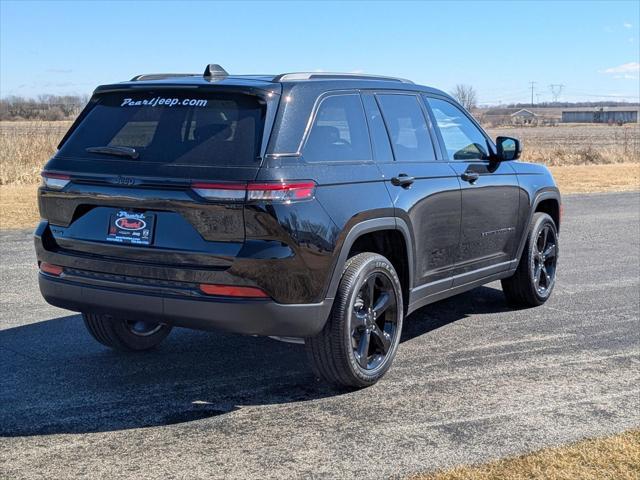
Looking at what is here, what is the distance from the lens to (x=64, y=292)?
5.24 m

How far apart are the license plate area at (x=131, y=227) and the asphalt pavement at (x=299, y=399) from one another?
0.98 meters

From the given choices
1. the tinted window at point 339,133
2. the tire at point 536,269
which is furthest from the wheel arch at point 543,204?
the tinted window at point 339,133

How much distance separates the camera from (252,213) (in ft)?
15.4

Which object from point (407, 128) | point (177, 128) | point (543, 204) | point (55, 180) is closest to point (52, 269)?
point (55, 180)

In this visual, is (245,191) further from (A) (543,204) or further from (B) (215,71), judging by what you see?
(A) (543,204)

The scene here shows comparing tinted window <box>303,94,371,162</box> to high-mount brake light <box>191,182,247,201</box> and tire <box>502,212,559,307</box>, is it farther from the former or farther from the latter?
tire <box>502,212,559,307</box>

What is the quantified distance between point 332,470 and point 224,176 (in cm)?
163

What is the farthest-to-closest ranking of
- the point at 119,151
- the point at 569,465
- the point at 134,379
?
1. the point at 134,379
2. the point at 119,151
3. the point at 569,465

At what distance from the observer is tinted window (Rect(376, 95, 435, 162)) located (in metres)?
5.96

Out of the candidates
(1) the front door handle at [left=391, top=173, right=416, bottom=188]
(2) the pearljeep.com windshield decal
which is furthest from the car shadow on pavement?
(2) the pearljeep.com windshield decal

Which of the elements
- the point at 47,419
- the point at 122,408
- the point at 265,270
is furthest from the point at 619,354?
the point at 47,419

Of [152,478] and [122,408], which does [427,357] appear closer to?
[122,408]

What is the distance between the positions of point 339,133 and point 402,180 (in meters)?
0.60

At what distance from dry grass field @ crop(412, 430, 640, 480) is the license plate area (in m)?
1.97
